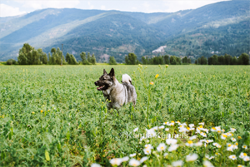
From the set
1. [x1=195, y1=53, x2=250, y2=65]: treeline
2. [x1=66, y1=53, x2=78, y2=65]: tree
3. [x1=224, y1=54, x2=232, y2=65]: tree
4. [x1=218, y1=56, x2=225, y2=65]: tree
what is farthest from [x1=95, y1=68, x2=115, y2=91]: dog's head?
[x1=218, y1=56, x2=225, y2=65]: tree

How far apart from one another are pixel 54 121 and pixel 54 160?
111 centimetres

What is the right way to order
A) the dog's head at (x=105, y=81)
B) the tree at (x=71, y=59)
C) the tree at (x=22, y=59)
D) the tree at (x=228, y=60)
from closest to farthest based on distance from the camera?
the dog's head at (x=105, y=81), the tree at (x=22, y=59), the tree at (x=71, y=59), the tree at (x=228, y=60)

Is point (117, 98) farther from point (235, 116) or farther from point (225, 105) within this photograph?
point (225, 105)

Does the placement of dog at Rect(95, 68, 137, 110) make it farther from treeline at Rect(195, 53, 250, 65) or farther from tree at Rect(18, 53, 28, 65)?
treeline at Rect(195, 53, 250, 65)

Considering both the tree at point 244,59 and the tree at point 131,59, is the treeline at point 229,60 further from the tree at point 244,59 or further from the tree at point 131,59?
the tree at point 131,59

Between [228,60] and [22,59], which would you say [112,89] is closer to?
[22,59]

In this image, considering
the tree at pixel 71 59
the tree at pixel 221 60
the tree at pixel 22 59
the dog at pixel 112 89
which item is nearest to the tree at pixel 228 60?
the tree at pixel 221 60

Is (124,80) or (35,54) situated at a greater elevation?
(35,54)

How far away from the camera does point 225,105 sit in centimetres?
552

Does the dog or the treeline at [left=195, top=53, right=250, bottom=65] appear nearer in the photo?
the dog

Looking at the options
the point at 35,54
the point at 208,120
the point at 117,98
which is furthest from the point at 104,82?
the point at 35,54

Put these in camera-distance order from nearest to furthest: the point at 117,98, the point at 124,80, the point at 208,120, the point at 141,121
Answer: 1. the point at 141,121
2. the point at 208,120
3. the point at 117,98
4. the point at 124,80

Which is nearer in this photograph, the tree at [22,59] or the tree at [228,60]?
the tree at [22,59]

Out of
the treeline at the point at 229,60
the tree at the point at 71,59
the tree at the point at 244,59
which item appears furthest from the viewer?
the treeline at the point at 229,60
